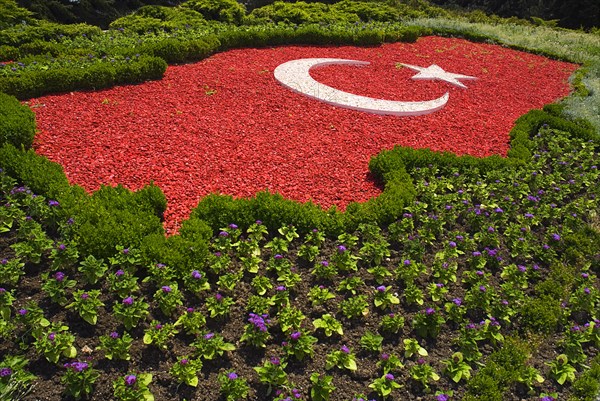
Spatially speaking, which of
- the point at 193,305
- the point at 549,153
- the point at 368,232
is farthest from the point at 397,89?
the point at 193,305

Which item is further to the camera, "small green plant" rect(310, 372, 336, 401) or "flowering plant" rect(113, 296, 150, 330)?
"flowering plant" rect(113, 296, 150, 330)

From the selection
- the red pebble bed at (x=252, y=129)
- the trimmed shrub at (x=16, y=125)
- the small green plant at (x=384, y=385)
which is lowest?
the small green plant at (x=384, y=385)

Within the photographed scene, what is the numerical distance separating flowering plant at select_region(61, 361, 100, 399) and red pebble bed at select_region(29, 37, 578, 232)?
267 cm

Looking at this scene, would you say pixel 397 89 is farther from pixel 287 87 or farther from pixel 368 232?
pixel 368 232

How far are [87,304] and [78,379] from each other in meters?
0.84

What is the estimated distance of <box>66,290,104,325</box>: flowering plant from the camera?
4789 millimetres

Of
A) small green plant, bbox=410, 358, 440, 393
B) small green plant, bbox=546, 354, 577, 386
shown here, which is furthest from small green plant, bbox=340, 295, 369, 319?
small green plant, bbox=546, 354, 577, 386

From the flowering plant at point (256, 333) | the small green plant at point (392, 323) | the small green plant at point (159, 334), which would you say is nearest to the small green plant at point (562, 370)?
the small green plant at point (392, 323)

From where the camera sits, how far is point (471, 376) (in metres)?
4.88

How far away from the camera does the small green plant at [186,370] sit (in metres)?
4.39

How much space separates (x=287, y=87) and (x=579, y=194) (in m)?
6.29

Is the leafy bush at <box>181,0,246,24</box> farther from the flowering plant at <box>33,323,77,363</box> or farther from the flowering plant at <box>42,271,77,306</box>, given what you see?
the flowering plant at <box>33,323,77,363</box>

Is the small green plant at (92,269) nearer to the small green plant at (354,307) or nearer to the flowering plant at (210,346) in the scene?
the flowering plant at (210,346)

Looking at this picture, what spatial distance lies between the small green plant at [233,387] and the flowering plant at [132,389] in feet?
2.05
